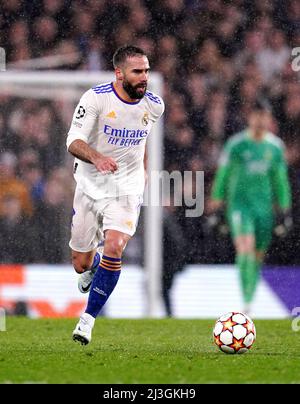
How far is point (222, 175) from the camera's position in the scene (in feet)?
39.3

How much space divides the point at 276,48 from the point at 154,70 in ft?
4.89

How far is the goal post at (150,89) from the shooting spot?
38.0ft

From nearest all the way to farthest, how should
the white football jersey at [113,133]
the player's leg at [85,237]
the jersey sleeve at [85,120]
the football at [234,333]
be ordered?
the football at [234,333]
the jersey sleeve at [85,120]
the white football jersey at [113,133]
the player's leg at [85,237]

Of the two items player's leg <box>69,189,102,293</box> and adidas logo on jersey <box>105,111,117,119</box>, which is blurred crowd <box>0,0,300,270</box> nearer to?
player's leg <box>69,189,102,293</box>

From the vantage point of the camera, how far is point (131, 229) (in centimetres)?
778

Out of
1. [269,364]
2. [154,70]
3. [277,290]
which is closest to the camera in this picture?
[269,364]

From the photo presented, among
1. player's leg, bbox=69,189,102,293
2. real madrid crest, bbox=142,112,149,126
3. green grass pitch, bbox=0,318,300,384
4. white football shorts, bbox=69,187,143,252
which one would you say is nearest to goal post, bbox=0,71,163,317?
green grass pitch, bbox=0,318,300,384

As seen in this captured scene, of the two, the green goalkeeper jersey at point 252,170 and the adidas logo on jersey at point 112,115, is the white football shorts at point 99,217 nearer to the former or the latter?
the adidas logo on jersey at point 112,115

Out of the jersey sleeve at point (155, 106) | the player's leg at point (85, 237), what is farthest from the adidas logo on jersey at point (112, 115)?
the player's leg at point (85, 237)

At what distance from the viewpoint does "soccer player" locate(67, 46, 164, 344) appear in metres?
7.53

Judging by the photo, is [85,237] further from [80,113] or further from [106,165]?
[106,165]

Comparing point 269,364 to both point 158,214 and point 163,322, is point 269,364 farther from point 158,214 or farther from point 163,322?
point 158,214

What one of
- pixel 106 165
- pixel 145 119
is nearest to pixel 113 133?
pixel 145 119
